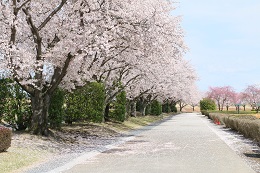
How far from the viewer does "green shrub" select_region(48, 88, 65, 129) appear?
23.2m

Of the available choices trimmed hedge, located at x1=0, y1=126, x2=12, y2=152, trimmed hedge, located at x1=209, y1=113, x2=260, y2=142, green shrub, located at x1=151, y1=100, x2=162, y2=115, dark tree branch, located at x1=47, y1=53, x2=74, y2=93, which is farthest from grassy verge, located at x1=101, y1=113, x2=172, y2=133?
green shrub, located at x1=151, y1=100, x2=162, y2=115

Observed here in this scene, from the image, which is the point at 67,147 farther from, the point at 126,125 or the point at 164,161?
the point at 126,125

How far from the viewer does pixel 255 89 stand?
5576 inches

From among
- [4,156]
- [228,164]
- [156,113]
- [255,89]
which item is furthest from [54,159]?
[255,89]

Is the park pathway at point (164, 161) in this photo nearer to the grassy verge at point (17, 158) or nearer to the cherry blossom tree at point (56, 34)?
the grassy verge at point (17, 158)

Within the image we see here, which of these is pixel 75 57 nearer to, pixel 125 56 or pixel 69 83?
pixel 69 83

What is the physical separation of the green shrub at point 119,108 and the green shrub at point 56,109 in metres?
13.5

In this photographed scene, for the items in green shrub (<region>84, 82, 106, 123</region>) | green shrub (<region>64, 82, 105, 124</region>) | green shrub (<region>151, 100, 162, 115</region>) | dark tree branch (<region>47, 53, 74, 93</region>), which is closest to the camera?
dark tree branch (<region>47, 53, 74, 93</region>)

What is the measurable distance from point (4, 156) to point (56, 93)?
31.8 feet

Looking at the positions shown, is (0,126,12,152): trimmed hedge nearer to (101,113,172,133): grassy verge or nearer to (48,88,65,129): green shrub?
(48,88,65,129): green shrub

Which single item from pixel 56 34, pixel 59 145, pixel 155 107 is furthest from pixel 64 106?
→ pixel 155 107

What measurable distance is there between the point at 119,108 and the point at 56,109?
561 inches

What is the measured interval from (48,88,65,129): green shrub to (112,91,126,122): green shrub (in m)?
13.5

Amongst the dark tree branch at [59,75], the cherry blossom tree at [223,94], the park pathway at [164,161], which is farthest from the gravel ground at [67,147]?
the cherry blossom tree at [223,94]
